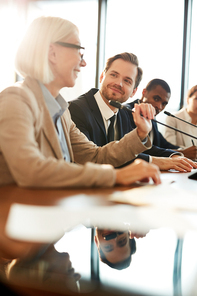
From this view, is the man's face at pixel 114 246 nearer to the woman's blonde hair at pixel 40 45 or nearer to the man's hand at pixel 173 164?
the woman's blonde hair at pixel 40 45

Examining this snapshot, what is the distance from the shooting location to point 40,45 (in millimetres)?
974

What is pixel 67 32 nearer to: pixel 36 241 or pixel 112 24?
pixel 36 241

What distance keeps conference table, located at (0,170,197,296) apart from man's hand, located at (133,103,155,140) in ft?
1.81

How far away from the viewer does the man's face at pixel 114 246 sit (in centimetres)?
46

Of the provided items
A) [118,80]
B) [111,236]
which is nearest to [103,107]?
[118,80]

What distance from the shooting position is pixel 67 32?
102cm

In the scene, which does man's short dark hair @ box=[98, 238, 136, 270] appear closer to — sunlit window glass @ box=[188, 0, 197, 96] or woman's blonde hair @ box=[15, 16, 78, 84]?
woman's blonde hair @ box=[15, 16, 78, 84]

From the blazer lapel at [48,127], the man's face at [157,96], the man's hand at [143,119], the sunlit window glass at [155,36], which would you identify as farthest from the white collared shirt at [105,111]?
the sunlit window glass at [155,36]

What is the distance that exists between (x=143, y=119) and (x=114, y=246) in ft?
2.82

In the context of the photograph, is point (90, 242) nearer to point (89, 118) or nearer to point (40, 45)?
point (40, 45)

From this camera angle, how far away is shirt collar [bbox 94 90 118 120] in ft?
6.75

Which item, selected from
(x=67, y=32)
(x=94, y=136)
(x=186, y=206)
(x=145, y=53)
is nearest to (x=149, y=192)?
(x=186, y=206)

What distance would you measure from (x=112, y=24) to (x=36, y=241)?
4.85 m

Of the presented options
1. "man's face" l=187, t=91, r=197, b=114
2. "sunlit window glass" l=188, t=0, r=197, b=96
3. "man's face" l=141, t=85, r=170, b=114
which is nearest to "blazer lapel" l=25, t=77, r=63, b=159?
"man's face" l=141, t=85, r=170, b=114
